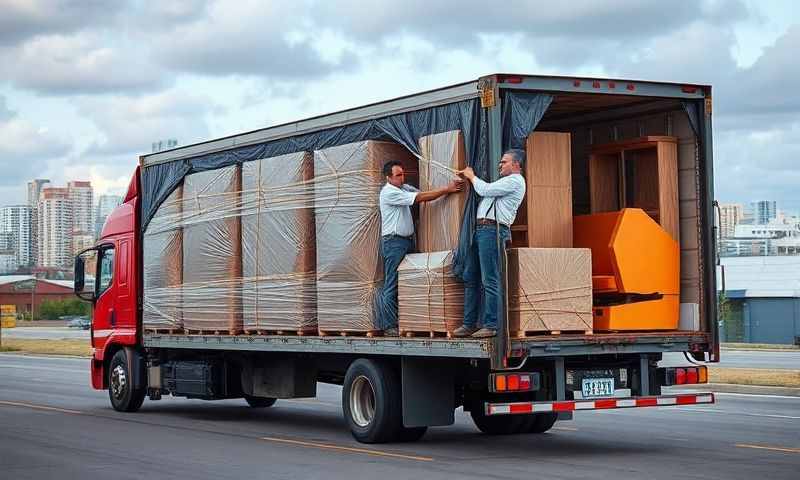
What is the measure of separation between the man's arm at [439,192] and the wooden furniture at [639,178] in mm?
2248

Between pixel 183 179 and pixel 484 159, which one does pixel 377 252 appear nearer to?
pixel 484 159

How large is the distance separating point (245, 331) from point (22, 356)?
30469 mm

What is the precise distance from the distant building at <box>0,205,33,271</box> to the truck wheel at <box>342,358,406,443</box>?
175 meters

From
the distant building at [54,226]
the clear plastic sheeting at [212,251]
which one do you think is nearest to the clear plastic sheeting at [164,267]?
the clear plastic sheeting at [212,251]

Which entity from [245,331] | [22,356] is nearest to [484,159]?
[245,331]

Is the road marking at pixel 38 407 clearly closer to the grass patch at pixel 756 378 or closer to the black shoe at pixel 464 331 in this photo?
the black shoe at pixel 464 331

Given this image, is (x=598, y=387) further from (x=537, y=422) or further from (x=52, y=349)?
(x=52, y=349)

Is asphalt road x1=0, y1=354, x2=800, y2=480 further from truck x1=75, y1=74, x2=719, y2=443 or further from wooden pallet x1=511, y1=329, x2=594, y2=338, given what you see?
wooden pallet x1=511, y1=329, x2=594, y2=338

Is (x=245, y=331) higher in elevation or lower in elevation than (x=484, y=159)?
lower

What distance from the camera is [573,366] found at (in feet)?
41.5

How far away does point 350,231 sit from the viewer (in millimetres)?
13789

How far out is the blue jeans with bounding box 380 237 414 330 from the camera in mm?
13133

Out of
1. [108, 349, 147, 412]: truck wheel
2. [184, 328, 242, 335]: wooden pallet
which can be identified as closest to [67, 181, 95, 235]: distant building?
[108, 349, 147, 412]: truck wheel

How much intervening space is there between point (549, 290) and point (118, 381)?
8735 mm
